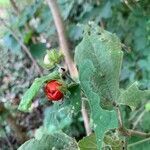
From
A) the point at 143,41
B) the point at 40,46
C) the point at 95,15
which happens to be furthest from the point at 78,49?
the point at 40,46

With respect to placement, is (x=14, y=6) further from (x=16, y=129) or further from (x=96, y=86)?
(x=96, y=86)

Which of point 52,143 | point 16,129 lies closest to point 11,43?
point 16,129

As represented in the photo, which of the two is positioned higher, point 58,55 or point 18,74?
point 58,55

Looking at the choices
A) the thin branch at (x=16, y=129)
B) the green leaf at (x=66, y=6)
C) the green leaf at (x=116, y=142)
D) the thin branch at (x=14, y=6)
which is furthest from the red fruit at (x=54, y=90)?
the thin branch at (x=16, y=129)

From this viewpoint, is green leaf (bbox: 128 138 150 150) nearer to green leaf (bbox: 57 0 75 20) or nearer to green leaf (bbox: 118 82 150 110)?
green leaf (bbox: 118 82 150 110)

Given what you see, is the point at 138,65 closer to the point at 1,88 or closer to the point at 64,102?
the point at 64,102

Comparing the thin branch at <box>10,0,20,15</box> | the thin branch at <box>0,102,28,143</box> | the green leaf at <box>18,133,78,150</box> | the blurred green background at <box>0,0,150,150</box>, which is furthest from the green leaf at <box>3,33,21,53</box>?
the green leaf at <box>18,133,78,150</box>
